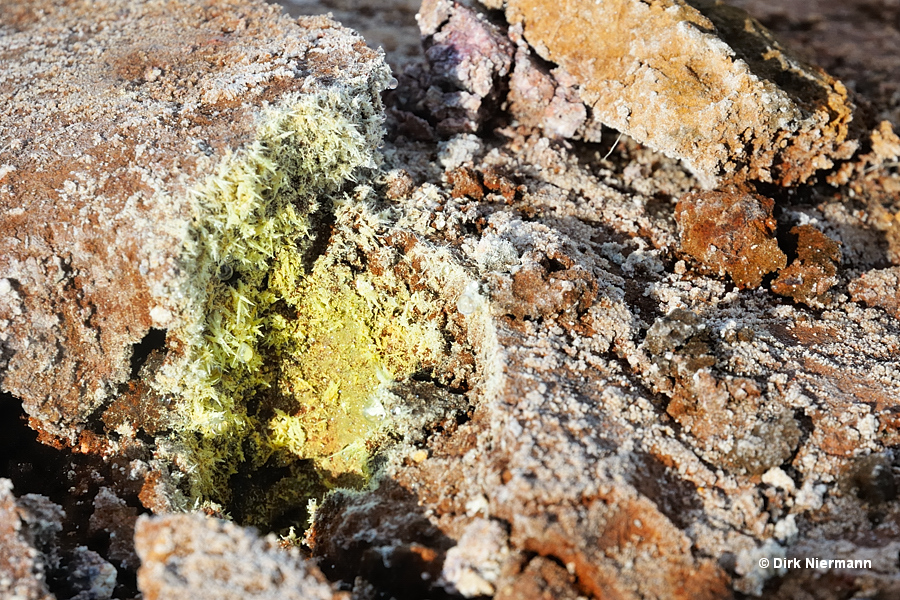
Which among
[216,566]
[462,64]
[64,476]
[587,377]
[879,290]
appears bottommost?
[64,476]

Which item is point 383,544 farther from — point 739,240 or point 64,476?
point 739,240

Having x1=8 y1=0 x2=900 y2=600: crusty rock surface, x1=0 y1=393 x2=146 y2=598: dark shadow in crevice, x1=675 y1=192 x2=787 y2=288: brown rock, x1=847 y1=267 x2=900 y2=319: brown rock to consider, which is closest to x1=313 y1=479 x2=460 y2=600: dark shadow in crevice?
x1=8 y1=0 x2=900 y2=600: crusty rock surface

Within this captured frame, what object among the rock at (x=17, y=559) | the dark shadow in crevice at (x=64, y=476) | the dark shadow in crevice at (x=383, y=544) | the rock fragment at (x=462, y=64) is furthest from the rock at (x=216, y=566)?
the rock fragment at (x=462, y=64)

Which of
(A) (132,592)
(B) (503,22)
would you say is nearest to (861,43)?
(B) (503,22)

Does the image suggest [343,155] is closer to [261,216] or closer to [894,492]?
[261,216]

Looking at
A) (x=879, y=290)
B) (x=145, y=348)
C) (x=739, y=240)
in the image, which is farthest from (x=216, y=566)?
(x=879, y=290)

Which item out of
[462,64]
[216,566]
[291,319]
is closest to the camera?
[216,566]
